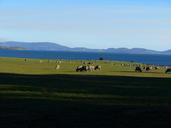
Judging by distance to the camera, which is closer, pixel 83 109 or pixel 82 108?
pixel 83 109

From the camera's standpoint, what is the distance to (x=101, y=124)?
1836cm

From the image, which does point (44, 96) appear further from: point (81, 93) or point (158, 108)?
point (158, 108)

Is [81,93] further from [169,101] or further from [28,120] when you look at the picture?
[28,120]

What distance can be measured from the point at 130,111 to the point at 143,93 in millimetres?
9433

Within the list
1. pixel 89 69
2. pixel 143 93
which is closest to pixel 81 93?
pixel 143 93

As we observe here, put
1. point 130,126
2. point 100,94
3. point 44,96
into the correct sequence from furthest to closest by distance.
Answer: point 100,94
point 44,96
point 130,126

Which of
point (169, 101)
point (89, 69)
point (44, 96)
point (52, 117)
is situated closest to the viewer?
point (52, 117)

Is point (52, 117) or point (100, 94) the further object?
point (100, 94)

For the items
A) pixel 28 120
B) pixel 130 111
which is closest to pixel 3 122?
pixel 28 120

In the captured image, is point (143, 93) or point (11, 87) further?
point (11, 87)

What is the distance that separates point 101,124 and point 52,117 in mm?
2046

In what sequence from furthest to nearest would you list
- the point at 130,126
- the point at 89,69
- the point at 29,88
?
the point at 89,69
the point at 29,88
the point at 130,126

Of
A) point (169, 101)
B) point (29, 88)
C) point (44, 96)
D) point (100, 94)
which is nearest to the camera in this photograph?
point (169, 101)

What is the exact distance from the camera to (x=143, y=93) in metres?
30.5
